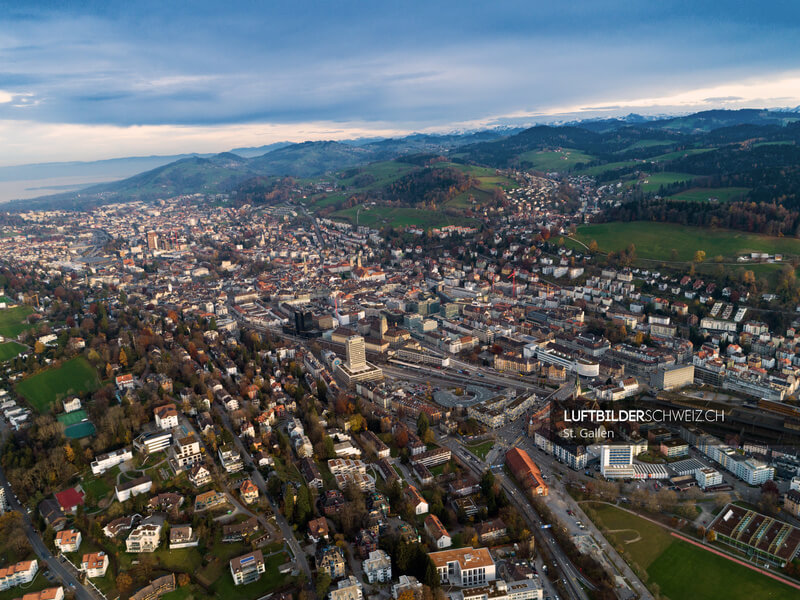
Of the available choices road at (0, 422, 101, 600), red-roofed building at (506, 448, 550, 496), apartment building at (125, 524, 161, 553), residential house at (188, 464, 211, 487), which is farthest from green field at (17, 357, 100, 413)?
red-roofed building at (506, 448, 550, 496)

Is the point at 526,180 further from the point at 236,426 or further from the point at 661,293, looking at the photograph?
the point at 236,426

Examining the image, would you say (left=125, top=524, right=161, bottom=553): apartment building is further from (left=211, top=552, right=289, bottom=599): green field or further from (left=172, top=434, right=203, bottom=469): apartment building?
(left=172, top=434, right=203, bottom=469): apartment building

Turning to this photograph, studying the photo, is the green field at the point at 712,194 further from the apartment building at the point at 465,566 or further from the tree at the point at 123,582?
the tree at the point at 123,582

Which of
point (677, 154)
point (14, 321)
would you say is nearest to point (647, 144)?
point (677, 154)

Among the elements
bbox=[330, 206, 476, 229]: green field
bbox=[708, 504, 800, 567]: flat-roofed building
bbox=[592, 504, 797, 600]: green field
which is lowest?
bbox=[592, 504, 797, 600]: green field

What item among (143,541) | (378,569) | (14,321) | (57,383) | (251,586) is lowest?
(251,586)

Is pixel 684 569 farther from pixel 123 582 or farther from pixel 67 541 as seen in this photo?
pixel 67 541

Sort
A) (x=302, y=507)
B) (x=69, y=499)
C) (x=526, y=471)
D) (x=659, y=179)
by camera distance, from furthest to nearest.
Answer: (x=659, y=179)
(x=526, y=471)
(x=69, y=499)
(x=302, y=507)
